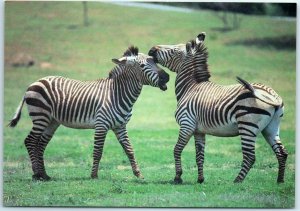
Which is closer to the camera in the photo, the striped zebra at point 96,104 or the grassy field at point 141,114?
the grassy field at point 141,114

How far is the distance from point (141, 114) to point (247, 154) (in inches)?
174

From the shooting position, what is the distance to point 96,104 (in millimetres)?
11180

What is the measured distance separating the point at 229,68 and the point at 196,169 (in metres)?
4.06

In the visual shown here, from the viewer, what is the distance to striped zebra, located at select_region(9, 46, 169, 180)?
11.1m

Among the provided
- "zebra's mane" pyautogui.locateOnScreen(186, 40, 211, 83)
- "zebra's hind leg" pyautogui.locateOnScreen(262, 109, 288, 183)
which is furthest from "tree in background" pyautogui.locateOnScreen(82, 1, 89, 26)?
"zebra's hind leg" pyautogui.locateOnScreen(262, 109, 288, 183)

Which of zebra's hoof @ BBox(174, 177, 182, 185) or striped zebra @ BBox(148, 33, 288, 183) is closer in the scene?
striped zebra @ BBox(148, 33, 288, 183)

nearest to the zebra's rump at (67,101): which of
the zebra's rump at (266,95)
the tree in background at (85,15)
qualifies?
the zebra's rump at (266,95)

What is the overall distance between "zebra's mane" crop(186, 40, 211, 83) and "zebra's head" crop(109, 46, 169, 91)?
45 centimetres

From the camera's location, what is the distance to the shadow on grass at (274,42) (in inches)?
502

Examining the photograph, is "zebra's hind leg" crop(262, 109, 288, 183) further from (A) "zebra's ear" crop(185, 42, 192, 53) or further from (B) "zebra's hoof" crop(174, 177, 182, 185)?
(A) "zebra's ear" crop(185, 42, 192, 53)

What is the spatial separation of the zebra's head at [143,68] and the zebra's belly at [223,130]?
789mm

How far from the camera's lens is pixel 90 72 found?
15211 mm

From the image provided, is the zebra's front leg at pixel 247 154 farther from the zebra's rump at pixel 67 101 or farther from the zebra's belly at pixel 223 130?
the zebra's rump at pixel 67 101

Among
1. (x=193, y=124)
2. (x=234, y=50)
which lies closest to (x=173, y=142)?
(x=193, y=124)
